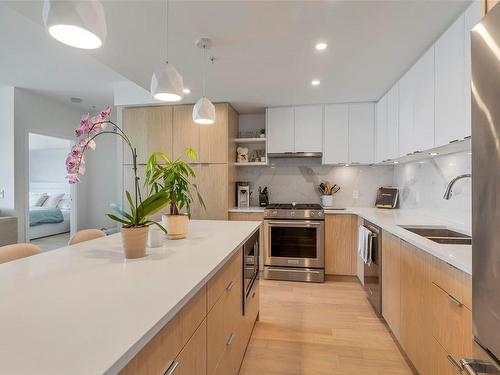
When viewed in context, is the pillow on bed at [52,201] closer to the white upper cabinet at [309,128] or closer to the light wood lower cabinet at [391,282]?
the white upper cabinet at [309,128]

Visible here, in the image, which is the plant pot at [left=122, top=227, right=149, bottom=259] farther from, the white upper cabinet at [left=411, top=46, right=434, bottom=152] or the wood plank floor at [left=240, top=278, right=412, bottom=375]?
the white upper cabinet at [left=411, top=46, right=434, bottom=152]

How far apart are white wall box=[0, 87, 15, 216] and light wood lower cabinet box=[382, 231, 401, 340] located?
5.09 m

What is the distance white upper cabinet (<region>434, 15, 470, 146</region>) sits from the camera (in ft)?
5.19

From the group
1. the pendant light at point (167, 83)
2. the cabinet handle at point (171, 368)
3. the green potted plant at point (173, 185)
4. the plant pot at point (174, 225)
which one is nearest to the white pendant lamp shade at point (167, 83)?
the pendant light at point (167, 83)

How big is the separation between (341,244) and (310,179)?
107 centimetres

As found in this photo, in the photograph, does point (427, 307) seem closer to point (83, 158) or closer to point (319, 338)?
point (319, 338)

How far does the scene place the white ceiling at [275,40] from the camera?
63.6 inches

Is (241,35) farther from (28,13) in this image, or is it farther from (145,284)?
(145,284)

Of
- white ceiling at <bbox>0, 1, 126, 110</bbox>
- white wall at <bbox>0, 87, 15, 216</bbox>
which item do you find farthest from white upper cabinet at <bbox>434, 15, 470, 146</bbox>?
white wall at <bbox>0, 87, 15, 216</bbox>

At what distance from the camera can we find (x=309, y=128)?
3590mm

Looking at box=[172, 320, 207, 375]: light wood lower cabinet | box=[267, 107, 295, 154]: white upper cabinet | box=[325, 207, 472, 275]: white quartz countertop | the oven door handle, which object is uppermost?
box=[267, 107, 295, 154]: white upper cabinet

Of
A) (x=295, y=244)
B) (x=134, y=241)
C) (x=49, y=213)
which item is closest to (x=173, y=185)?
(x=134, y=241)

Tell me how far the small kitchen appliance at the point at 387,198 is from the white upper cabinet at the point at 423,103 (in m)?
1.27

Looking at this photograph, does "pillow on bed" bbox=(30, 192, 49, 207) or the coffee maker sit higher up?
the coffee maker
